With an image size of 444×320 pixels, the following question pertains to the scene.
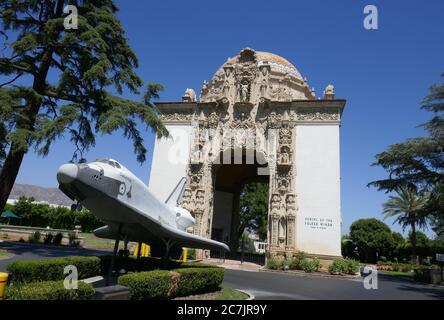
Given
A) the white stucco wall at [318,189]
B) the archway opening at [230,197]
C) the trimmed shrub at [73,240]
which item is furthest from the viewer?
the archway opening at [230,197]

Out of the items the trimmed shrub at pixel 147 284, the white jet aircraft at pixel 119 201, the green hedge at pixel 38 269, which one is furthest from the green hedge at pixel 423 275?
the green hedge at pixel 38 269

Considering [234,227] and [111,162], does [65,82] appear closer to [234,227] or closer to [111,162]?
[111,162]

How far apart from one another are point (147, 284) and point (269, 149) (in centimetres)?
2038

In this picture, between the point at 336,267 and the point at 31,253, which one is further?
the point at 336,267

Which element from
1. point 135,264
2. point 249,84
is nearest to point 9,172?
point 135,264

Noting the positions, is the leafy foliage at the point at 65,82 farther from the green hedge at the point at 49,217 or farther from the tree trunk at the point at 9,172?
the green hedge at the point at 49,217

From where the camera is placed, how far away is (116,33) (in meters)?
22.3

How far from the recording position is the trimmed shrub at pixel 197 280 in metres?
11.2

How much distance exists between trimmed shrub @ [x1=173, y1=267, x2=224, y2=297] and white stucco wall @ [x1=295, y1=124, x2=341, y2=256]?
13.8 metres

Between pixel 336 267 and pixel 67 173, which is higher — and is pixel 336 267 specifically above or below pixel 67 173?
below

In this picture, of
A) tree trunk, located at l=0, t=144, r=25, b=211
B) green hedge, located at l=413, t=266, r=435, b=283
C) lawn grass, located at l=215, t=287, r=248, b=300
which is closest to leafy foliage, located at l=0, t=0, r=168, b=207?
tree trunk, located at l=0, t=144, r=25, b=211

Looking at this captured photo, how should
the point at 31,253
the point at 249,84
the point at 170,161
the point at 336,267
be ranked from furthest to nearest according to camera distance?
the point at 170,161
the point at 249,84
the point at 336,267
the point at 31,253

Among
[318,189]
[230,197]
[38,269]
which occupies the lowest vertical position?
[38,269]

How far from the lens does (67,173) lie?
9.48 meters
